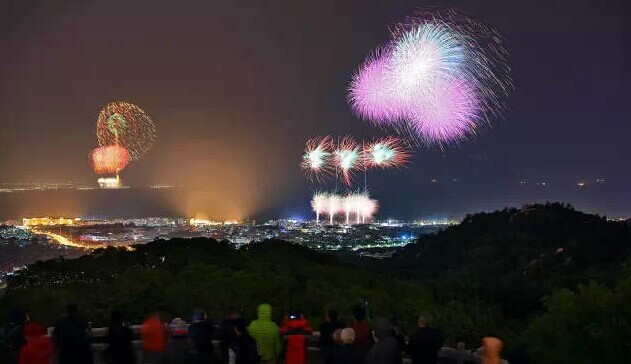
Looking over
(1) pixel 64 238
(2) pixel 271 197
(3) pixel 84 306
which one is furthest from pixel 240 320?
(2) pixel 271 197

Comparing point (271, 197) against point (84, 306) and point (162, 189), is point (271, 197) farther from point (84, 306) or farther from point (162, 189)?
point (84, 306)

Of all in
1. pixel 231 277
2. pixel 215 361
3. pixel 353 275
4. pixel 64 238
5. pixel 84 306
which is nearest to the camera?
pixel 215 361

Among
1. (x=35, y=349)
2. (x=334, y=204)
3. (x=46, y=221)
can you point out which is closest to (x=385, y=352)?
(x=35, y=349)

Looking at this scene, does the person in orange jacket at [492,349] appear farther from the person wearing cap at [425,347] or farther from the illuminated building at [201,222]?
the illuminated building at [201,222]

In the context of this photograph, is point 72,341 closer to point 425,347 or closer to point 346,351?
point 346,351

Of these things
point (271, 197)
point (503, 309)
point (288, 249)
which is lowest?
point (503, 309)

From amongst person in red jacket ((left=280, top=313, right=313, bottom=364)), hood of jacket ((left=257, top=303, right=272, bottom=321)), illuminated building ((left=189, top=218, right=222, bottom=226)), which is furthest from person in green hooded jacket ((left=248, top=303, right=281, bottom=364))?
illuminated building ((left=189, top=218, right=222, bottom=226))

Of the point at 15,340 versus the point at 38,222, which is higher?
the point at 38,222
